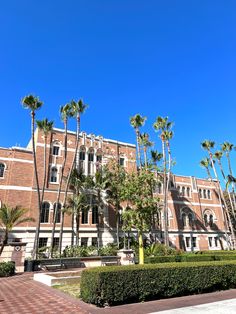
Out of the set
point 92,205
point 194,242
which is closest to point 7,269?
point 92,205

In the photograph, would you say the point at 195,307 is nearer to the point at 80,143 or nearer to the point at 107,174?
the point at 107,174

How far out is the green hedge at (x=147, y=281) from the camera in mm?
9047

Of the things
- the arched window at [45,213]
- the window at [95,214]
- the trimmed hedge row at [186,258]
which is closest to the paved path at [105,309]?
the trimmed hedge row at [186,258]

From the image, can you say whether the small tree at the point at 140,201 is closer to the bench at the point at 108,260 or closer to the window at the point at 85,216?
the bench at the point at 108,260

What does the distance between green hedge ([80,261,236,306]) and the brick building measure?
68.0ft

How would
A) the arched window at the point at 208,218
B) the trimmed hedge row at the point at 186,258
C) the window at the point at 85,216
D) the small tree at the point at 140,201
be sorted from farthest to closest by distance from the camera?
the arched window at the point at 208,218, the window at the point at 85,216, the trimmed hedge row at the point at 186,258, the small tree at the point at 140,201

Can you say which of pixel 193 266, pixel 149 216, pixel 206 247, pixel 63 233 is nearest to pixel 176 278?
pixel 193 266

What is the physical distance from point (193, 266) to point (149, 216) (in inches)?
280

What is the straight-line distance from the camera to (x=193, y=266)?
1134cm

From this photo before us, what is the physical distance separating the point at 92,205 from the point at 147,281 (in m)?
22.6

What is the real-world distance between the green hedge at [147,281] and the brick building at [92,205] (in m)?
20.7

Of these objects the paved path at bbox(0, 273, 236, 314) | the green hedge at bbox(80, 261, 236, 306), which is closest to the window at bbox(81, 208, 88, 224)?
the paved path at bbox(0, 273, 236, 314)

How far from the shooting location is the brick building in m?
29.1

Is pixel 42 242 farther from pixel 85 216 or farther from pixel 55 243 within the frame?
pixel 85 216
